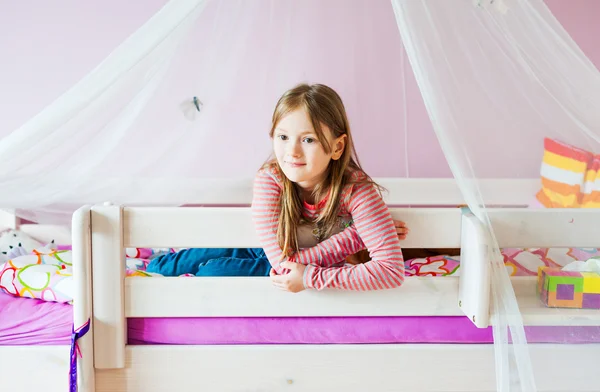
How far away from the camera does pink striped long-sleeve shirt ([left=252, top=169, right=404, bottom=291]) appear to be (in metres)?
1.54

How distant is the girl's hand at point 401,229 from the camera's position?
1.61 m

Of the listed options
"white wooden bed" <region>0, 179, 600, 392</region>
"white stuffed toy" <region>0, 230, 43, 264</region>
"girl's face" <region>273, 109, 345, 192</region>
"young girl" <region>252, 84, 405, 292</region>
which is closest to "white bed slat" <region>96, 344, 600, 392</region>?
"white wooden bed" <region>0, 179, 600, 392</region>

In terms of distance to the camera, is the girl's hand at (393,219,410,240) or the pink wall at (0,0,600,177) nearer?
the girl's hand at (393,219,410,240)

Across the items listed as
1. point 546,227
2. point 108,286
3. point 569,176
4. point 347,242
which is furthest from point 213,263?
point 569,176

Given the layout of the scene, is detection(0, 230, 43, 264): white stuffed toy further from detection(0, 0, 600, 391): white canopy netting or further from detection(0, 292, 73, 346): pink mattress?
detection(0, 292, 73, 346): pink mattress

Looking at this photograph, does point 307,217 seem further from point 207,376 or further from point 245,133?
point 245,133

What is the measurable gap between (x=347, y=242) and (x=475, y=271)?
0.31 meters

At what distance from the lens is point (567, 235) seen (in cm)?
165

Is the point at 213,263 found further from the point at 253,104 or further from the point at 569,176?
the point at 569,176

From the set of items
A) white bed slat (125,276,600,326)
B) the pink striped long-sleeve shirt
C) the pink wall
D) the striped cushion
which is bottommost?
white bed slat (125,276,600,326)

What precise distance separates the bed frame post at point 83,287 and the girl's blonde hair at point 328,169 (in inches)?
18.3

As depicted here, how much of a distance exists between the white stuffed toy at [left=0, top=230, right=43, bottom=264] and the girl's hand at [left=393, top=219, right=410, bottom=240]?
4.39ft

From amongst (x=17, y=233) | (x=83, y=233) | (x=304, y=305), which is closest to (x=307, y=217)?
(x=304, y=305)

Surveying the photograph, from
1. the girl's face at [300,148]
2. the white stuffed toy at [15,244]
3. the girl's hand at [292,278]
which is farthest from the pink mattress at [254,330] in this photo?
the white stuffed toy at [15,244]
